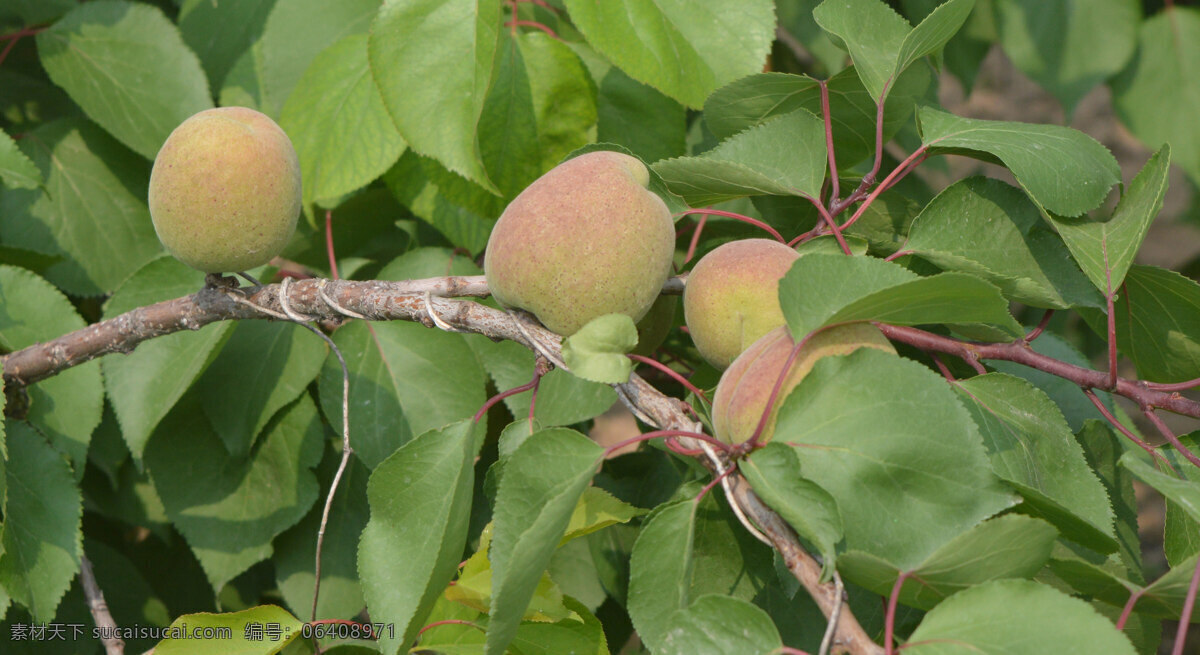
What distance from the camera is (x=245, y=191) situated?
594 millimetres

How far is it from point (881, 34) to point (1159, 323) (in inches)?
11.7

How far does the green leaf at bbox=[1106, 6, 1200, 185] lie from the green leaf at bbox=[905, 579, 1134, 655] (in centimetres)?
114

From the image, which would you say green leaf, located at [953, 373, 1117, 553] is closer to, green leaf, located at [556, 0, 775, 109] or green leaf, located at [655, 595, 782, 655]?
green leaf, located at [655, 595, 782, 655]

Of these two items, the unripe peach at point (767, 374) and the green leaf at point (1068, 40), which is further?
the green leaf at point (1068, 40)

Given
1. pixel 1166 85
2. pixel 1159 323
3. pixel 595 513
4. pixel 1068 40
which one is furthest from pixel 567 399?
pixel 1166 85

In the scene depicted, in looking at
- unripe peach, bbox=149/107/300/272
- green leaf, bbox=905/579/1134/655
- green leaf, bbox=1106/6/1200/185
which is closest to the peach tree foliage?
green leaf, bbox=905/579/1134/655

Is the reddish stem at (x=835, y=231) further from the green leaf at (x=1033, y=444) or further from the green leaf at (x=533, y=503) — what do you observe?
the green leaf at (x=533, y=503)

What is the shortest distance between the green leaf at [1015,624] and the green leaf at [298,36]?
821mm

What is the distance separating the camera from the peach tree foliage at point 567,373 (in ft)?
1.52

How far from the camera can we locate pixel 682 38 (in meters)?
0.79

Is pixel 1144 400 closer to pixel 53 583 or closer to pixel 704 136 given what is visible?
pixel 704 136

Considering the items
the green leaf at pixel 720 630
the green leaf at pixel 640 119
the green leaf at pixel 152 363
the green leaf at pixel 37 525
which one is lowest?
the green leaf at pixel 37 525

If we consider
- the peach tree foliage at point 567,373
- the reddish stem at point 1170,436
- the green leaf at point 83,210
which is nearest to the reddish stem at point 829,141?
the peach tree foliage at point 567,373

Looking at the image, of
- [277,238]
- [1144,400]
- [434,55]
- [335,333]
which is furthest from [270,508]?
[1144,400]
